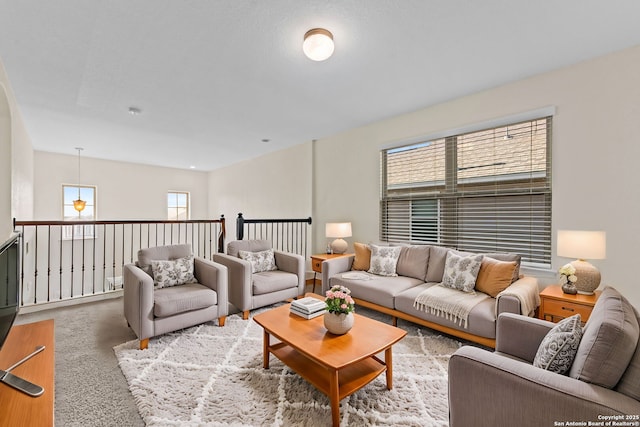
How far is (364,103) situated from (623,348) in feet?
9.89

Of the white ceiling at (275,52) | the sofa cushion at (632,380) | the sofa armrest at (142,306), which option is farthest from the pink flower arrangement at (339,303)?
the white ceiling at (275,52)

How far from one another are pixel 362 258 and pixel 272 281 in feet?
3.90

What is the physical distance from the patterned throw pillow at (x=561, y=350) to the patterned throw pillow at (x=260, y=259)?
2881 mm

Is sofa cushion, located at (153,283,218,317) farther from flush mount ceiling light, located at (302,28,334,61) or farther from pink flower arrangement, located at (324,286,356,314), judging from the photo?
flush mount ceiling light, located at (302,28,334,61)

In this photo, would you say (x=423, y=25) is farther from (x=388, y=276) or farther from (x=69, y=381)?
(x=69, y=381)

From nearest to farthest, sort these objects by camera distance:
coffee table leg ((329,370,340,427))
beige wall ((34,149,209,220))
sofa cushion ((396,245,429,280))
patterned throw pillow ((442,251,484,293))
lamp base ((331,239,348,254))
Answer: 1. coffee table leg ((329,370,340,427))
2. patterned throw pillow ((442,251,484,293))
3. sofa cushion ((396,245,429,280))
4. lamp base ((331,239,348,254))
5. beige wall ((34,149,209,220))

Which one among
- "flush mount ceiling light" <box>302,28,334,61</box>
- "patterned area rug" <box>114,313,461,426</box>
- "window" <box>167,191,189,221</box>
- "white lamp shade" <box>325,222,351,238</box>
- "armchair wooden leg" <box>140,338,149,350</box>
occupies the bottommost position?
"patterned area rug" <box>114,313,461,426</box>

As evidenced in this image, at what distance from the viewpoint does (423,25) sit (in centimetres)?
196

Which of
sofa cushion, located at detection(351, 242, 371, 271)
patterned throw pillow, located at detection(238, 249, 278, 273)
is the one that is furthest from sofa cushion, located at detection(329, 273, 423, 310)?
patterned throw pillow, located at detection(238, 249, 278, 273)

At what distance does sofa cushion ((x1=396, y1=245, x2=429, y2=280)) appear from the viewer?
321 centimetres

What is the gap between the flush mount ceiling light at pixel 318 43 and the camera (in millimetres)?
1976

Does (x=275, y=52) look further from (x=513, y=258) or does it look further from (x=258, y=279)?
(x=513, y=258)

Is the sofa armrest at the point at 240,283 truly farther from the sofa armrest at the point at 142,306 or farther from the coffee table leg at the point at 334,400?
the coffee table leg at the point at 334,400

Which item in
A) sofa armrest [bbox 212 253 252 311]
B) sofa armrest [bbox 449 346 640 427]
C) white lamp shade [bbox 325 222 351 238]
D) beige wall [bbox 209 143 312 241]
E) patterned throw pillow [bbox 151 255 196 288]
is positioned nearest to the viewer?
sofa armrest [bbox 449 346 640 427]
